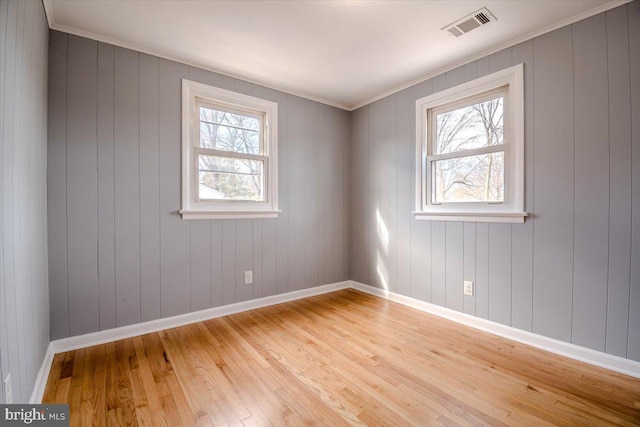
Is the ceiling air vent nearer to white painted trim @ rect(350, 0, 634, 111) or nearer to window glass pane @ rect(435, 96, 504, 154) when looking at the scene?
white painted trim @ rect(350, 0, 634, 111)

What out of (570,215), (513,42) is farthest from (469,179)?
(513,42)

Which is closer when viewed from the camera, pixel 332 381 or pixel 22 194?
pixel 22 194

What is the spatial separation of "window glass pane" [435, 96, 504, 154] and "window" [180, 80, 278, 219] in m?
1.84

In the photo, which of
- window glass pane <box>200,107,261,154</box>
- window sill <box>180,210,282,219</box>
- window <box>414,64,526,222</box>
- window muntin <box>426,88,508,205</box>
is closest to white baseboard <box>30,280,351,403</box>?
window sill <box>180,210,282,219</box>

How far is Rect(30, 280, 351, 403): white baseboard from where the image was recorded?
180 cm

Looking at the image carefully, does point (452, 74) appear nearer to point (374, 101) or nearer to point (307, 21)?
point (374, 101)

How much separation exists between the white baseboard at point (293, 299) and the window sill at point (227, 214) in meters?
0.92

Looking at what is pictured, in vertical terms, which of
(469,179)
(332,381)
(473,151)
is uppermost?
(473,151)

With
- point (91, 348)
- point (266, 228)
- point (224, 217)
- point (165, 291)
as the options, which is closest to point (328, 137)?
point (266, 228)

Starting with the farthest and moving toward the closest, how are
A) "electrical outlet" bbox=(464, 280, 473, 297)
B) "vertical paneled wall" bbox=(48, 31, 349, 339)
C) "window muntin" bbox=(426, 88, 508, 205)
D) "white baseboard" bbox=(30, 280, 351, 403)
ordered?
1. "electrical outlet" bbox=(464, 280, 473, 297)
2. "window muntin" bbox=(426, 88, 508, 205)
3. "vertical paneled wall" bbox=(48, 31, 349, 339)
4. "white baseboard" bbox=(30, 280, 351, 403)

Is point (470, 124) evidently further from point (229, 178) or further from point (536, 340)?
point (229, 178)

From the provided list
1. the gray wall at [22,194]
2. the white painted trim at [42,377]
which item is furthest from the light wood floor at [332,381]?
the gray wall at [22,194]

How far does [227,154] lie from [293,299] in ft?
6.02

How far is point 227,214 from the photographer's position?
9.64ft
